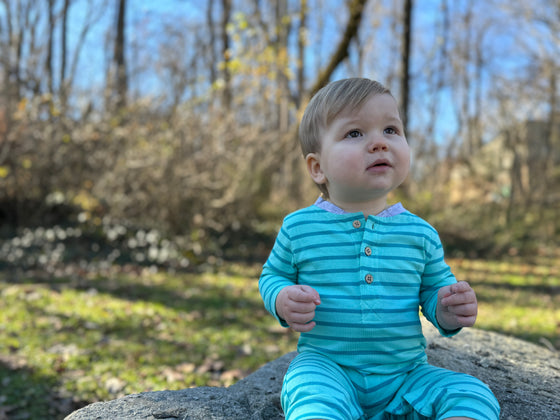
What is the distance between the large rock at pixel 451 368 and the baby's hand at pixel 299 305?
20.0 inches

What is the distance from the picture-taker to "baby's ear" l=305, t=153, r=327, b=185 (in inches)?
72.9

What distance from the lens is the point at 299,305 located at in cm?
154

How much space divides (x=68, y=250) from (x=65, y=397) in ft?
16.6

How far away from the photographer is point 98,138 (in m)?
7.59

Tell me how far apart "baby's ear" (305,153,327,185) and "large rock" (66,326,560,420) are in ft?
3.03

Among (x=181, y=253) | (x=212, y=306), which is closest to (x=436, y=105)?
(x=181, y=253)

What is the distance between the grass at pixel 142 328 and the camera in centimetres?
346

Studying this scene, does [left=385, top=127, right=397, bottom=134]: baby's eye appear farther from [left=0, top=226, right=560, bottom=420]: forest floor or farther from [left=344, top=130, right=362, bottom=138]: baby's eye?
[left=0, top=226, right=560, bottom=420]: forest floor

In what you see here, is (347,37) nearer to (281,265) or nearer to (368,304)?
(281,265)

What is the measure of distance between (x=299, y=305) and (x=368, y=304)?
285 millimetres

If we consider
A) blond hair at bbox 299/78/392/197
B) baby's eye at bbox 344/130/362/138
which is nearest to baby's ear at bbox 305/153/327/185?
blond hair at bbox 299/78/392/197

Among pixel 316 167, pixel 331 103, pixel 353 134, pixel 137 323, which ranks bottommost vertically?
pixel 137 323

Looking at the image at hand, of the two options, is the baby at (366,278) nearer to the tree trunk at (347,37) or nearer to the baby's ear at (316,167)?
the baby's ear at (316,167)

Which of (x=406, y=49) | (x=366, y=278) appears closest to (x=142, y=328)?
(x=366, y=278)
